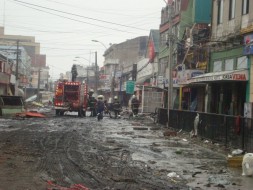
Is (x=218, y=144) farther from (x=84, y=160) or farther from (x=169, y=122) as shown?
(x=169, y=122)

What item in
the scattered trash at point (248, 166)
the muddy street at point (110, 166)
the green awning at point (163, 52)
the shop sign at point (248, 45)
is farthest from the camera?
the green awning at point (163, 52)

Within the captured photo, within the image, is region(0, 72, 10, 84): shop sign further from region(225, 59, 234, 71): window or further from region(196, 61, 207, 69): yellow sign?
region(225, 59, 234, 71): window

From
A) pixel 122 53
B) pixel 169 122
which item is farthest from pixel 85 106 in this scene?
pixel 122 53

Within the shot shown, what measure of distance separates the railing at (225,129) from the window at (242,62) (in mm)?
4284

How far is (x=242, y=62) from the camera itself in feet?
80.1

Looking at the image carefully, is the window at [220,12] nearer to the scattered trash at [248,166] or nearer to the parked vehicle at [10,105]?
the parked vehicle at [10,105]

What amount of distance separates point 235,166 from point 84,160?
13.5 ft

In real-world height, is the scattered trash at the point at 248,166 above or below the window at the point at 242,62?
below

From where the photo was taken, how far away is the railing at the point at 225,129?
15.0 metres

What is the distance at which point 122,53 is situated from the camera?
93250 mm

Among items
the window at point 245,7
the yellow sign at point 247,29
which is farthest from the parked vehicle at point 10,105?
the yellow sign at point 247,29

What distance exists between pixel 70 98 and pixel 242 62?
19.1 meters

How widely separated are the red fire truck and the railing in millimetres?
17765

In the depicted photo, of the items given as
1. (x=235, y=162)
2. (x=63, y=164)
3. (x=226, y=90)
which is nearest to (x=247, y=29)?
(x=226, y=90)
